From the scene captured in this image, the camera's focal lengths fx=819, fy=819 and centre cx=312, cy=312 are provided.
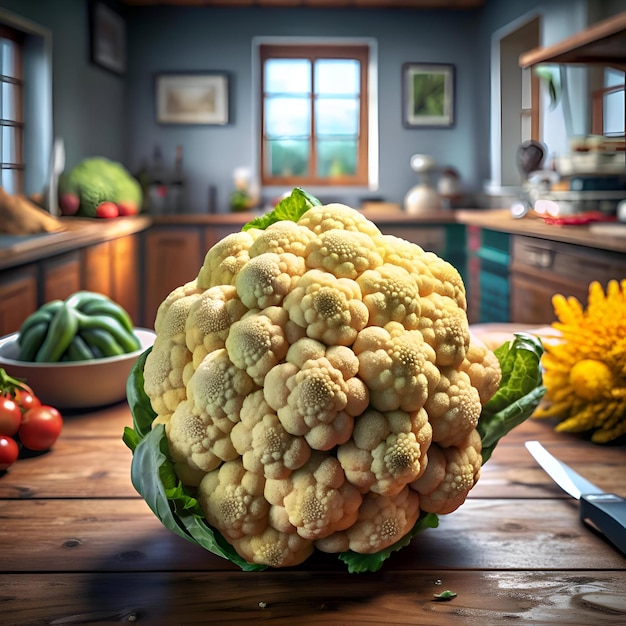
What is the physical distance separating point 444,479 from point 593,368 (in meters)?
0.33

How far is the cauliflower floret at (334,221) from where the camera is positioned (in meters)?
0.59

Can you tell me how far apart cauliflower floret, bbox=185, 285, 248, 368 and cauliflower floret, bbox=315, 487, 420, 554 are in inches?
5.8

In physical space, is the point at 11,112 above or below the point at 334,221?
above

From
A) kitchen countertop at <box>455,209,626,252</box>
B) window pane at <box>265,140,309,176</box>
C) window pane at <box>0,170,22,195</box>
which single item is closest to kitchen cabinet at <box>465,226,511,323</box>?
kitchen countertop at <box>455,209,626,252</box>

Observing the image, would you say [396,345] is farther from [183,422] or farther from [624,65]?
[624,65]

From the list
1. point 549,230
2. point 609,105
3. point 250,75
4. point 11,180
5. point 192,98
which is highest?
point 250,75

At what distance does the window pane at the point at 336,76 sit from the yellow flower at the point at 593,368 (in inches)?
202

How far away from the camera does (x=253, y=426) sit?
1.72 ft

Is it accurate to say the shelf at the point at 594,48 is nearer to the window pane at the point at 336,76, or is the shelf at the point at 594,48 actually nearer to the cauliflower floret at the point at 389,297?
the cauliflower floret at the point at 389,297

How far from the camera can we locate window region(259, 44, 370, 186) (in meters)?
5.73

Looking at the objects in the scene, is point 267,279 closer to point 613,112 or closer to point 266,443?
point 266,443

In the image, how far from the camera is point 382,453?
521mm

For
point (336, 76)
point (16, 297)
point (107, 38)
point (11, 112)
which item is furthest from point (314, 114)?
point (16, 297)

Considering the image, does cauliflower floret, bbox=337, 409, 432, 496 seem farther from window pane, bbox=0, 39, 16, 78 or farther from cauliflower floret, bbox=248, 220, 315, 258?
window pane, bbox=0, 39, 16, 78
